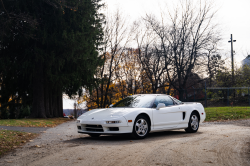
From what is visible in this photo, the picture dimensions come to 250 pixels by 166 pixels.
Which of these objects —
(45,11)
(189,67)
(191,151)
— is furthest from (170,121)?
(189,67)

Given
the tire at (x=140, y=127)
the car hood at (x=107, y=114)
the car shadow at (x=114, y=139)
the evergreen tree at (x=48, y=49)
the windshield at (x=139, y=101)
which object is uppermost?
the evergreen tree at (x=48, y=49)

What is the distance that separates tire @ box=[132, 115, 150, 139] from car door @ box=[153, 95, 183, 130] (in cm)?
40

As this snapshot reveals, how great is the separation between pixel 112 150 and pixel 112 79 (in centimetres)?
3037

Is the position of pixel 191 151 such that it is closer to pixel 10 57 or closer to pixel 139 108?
pixel 139 108

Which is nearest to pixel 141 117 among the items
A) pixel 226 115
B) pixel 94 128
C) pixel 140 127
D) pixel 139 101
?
pixel 140 127

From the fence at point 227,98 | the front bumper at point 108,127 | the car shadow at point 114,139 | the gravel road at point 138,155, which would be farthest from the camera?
the fence at point 227,98

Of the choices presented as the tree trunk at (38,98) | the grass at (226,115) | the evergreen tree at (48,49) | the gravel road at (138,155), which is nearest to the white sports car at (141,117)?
the gravel road at (138,155)

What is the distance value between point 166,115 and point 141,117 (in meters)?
1.23

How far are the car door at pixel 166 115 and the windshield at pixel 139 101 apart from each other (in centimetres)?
24

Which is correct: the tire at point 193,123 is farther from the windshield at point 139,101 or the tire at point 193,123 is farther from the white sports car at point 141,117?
the windshield at point 139,101

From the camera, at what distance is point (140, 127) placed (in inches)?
332

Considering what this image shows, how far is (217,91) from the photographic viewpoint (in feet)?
89.8

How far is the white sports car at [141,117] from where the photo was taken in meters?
8.12

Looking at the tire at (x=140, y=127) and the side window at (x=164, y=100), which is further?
the side window at (x=164, y=100)
